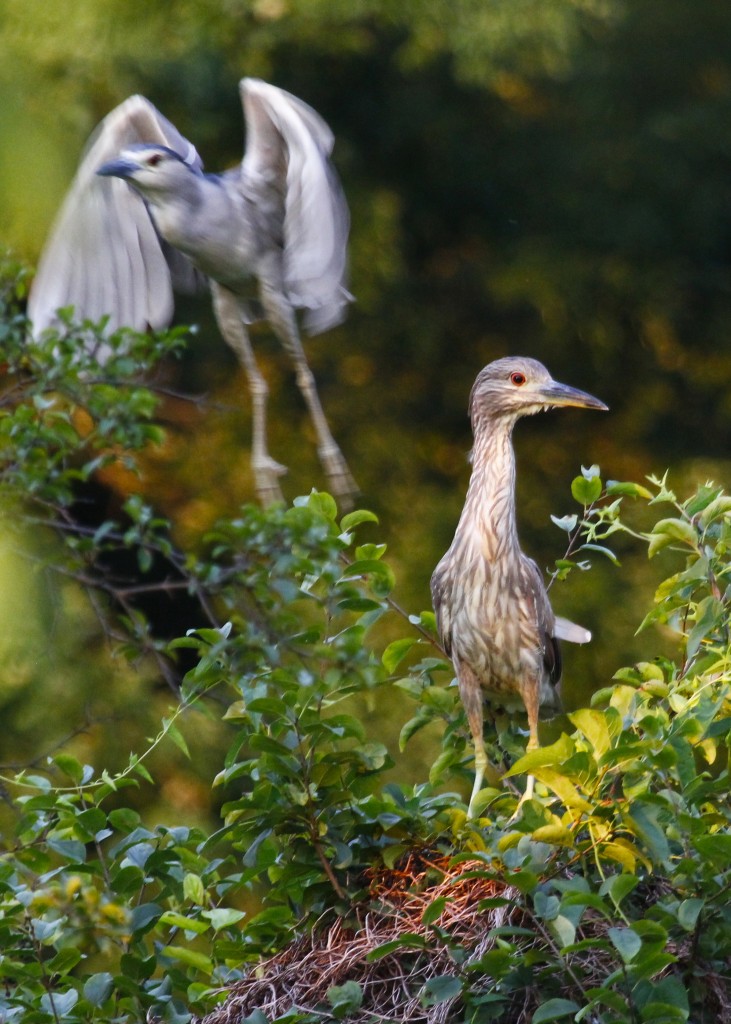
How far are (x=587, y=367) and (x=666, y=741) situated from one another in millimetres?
3728

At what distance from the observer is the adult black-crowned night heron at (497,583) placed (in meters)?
1.99

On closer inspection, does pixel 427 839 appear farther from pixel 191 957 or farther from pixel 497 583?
A: pixel 497 583

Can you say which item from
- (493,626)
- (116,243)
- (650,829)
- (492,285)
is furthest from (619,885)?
(492,285)

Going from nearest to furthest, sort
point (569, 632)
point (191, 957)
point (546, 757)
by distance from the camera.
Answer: point (546, 757), point (191, 957), point (569, 632)

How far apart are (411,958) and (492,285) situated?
3619 mm

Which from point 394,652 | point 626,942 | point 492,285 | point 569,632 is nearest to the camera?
point 626,942

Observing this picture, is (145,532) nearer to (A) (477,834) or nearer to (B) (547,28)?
(A) (477,834)

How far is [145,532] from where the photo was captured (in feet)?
9.77

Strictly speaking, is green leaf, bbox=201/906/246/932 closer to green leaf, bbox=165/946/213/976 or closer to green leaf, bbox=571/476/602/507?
green leaf, bbox=165/946/213/976

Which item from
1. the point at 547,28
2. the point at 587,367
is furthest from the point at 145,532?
the point at 587,367

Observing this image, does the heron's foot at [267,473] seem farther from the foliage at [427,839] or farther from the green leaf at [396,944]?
the green leaf at [396,944]

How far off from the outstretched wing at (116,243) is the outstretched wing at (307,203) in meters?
0.14

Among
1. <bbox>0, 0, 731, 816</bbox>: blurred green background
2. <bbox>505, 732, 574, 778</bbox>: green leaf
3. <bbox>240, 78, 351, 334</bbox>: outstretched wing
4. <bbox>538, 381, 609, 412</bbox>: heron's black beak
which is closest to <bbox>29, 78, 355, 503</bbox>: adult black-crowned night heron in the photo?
<bbox>240, 78, 351, 334</bbox>: outstretched wing

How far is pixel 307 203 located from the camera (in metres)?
2.04
